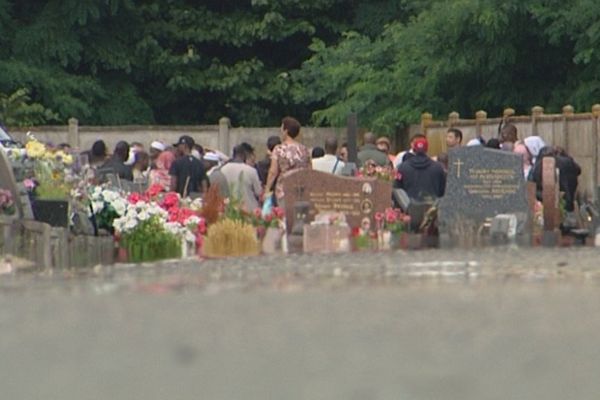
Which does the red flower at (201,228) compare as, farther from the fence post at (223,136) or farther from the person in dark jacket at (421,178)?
the fence post at (223,136)

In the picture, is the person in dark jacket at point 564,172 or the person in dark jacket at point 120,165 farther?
the person in dark jacket at point 120,165

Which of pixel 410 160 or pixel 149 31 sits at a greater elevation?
pixel 149 31

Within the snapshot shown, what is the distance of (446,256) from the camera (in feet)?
56.9

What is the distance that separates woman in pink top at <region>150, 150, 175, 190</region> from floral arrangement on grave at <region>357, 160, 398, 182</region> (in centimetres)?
226

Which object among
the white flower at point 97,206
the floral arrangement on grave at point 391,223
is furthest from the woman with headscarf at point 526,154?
the white flower at point 97,206

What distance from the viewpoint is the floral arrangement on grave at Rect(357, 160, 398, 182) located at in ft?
82.0

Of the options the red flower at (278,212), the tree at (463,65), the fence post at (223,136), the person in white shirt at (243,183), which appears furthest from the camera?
the fence post at (223,136)

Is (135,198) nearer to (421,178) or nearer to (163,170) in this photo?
(421,178)

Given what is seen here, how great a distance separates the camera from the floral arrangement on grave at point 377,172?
24987 mm

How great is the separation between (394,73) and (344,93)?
100 inches

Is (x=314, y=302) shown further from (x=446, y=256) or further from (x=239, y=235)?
(x=239, y=235)

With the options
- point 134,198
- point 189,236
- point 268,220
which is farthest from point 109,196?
point 268,220

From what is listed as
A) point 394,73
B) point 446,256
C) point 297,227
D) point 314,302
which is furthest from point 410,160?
point 394,73

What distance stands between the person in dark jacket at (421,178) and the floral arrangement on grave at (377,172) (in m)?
0.10
